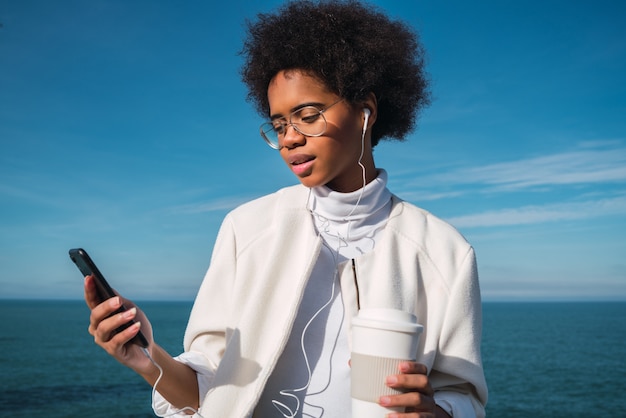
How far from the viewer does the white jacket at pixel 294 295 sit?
2.25 m

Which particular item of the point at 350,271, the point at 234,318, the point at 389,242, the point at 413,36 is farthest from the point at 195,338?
the point at 413,36

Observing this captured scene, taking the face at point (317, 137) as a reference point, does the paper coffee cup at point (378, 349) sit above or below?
below

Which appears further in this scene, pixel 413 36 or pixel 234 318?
pixel 413 36

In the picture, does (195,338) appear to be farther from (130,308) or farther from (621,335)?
(621,335)

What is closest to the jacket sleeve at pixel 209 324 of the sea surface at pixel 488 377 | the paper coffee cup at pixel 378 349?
the paper coffee cup at pixel 378 349

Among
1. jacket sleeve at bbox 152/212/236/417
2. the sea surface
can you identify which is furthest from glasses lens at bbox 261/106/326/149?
the sea surface

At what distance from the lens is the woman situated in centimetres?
228

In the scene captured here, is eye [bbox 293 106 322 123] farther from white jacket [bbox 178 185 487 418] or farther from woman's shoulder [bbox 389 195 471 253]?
woman's shoulder [bbox 389 195 471 253]

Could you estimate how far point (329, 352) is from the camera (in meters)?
2.35

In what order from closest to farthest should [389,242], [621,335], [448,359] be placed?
[448,359] < [389,242] < [621,335]

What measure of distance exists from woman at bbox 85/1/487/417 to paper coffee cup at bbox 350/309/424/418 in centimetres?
46

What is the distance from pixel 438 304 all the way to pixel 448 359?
0.74 ft

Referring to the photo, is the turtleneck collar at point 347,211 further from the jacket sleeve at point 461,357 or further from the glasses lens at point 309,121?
the jacket sleeve at point 461,357

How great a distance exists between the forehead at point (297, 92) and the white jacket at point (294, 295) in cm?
44
